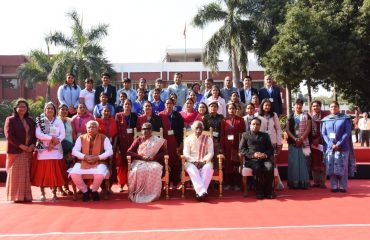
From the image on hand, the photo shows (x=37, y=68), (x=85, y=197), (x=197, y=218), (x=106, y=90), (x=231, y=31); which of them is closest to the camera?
(x=197, y=218)

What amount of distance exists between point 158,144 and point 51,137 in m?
1.62

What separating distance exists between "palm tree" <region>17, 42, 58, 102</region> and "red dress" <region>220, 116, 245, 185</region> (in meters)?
21.2

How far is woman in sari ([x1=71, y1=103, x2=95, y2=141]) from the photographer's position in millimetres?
6578

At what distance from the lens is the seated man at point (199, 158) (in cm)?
596

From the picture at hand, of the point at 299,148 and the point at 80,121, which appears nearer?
the point at 80,121

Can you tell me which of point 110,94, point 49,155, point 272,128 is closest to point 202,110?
point 272,128

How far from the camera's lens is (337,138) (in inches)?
259

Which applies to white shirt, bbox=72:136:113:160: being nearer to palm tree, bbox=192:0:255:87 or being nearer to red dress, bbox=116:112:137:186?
red dress, bbox=116:112:137:186

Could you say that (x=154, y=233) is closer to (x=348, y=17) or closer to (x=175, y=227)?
(x=175, y=227)

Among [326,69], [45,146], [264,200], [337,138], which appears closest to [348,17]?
[326,69]

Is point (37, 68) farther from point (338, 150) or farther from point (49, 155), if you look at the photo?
point (338, 150)

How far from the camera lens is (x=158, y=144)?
628 cm

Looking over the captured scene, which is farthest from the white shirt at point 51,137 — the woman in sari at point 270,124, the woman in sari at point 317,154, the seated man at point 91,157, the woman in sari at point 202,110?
the woman in sari at point 317,154

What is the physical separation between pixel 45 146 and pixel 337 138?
465cm
